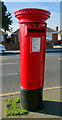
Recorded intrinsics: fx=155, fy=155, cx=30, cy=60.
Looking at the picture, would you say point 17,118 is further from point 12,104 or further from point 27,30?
point 27,30

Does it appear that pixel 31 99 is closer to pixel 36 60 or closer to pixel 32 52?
pixel 36 60

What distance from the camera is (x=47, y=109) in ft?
10.1

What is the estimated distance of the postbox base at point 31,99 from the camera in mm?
3006

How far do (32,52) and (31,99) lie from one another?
0.91m

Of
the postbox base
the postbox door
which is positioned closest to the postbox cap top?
the postbox door

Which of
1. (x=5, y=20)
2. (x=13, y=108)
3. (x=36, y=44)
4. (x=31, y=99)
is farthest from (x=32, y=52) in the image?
(x=5, y=20)

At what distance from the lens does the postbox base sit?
301 centimetres

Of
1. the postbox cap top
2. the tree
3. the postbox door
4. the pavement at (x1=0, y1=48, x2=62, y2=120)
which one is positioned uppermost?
the tree

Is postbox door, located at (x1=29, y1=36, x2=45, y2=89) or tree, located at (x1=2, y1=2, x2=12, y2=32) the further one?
tree, located at (x1=2, y1=2, x2=12, y2=32)

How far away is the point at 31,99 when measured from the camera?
119 inches

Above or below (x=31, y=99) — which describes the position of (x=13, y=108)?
below

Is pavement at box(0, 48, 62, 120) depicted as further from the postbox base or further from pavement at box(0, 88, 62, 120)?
the postbox base

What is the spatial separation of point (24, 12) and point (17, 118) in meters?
1.89

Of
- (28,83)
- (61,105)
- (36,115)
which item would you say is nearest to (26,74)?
(28,83)
